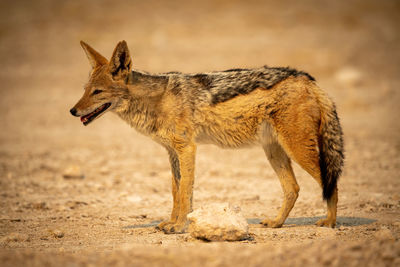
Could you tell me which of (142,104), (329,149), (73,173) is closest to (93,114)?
(142,104)

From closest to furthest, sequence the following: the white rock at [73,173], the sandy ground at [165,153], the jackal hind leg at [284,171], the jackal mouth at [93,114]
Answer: the sandy ground at [165,153] < the jackal mouth at [93,114] < the jackal hind leg at [284,171] < the white rock at [73,173]

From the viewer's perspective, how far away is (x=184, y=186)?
248 inches

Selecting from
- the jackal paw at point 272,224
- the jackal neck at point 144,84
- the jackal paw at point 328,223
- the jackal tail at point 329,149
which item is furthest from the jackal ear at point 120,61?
the jackal paw at point 328,223

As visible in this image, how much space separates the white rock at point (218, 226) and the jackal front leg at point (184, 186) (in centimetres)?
70

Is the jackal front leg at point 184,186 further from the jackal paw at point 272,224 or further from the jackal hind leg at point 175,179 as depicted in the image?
the jackal paw at point 272,224

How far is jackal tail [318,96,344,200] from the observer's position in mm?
6211

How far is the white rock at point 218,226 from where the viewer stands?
214 inches

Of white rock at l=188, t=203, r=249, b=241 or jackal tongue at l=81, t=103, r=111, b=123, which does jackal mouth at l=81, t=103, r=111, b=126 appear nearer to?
jackal tongue at l=81, t=103, r=111, b=123

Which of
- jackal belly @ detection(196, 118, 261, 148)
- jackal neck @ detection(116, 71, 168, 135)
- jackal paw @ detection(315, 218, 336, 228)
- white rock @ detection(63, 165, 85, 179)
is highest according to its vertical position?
jackal neck @ detection(116, 71, 168, 135)

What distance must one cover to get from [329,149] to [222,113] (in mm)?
1493

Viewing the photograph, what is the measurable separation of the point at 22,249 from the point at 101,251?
0.99 m

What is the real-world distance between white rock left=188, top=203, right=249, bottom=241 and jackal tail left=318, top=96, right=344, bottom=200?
4.52 ft

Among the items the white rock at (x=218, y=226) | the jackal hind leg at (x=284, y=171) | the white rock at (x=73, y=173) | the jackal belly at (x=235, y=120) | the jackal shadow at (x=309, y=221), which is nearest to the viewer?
the white rock at (x=218, y=226)

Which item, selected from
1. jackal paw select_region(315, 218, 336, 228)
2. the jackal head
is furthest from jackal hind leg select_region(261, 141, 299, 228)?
the jackal head
